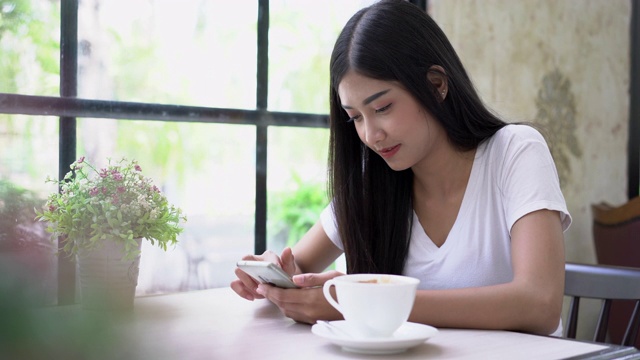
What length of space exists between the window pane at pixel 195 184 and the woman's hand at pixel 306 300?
40.6 inches

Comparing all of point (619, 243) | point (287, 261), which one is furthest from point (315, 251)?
point (619, 243)

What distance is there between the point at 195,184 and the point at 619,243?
1.85 meters

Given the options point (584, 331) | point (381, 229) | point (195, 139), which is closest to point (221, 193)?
point (195, 139)

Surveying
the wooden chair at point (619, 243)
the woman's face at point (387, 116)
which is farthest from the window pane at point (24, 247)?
the wooden chair at point (619, 243)

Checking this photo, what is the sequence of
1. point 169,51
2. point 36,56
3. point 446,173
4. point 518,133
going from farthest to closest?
point 169,51, point 36,56, point 446,173, point 518,133

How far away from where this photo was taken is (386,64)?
4.86 ft

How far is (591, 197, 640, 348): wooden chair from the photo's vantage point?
311 cm

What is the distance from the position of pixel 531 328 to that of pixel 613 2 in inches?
110

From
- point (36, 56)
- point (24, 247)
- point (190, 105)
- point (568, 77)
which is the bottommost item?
point (24, 247)

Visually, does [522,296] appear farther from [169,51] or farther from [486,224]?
[169,51]

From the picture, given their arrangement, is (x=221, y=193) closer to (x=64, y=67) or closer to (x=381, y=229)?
(x=64, y=67)

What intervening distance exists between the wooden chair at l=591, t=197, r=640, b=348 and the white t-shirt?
183cm

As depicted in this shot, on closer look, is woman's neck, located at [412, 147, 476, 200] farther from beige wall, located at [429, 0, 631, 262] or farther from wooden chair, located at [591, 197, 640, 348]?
wooden chair, located at [591, 197, 640, 348]

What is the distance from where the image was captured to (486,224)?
150cm
